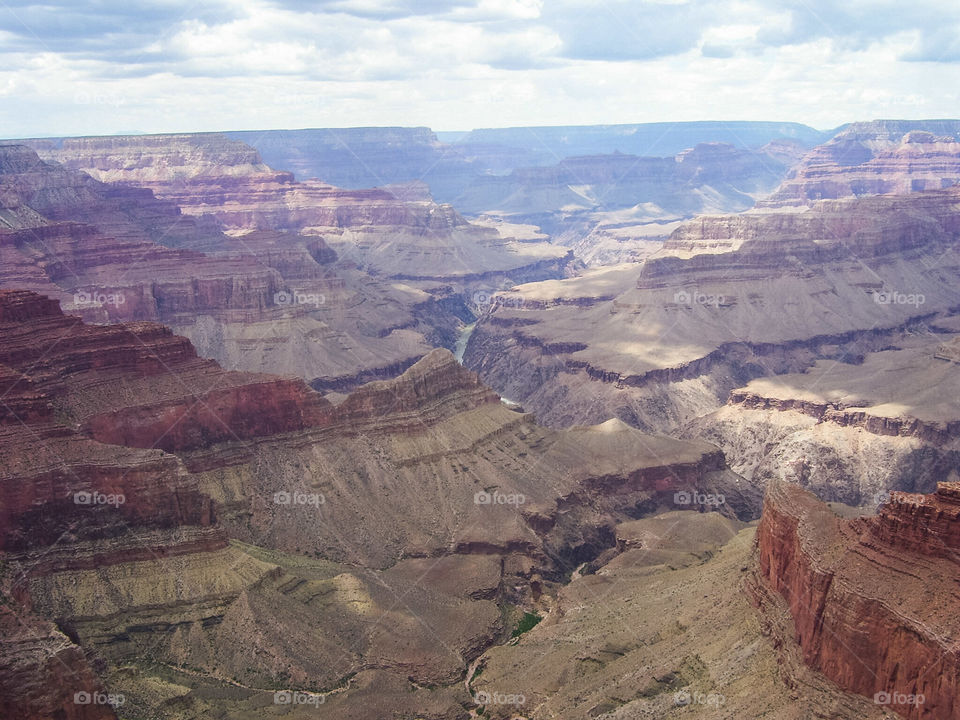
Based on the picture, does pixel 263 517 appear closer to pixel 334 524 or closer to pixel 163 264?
pixel 334 524

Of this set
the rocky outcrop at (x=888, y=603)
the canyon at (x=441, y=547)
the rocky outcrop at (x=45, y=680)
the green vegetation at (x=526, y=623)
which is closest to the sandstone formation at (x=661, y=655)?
the canyon at (x=441, y=547)

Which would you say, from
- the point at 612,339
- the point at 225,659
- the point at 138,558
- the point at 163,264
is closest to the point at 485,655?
the point at 225,659

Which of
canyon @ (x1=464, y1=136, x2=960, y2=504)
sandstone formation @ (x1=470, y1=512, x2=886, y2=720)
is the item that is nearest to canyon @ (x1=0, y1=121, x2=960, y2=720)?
sandstone formation @ (x1=470, y1=512, x2=886, y2=720)

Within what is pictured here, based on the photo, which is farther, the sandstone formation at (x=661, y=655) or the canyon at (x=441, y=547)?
the sandstone formation at (x=661, y=655)

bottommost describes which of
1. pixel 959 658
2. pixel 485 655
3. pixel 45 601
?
pixel 485 655

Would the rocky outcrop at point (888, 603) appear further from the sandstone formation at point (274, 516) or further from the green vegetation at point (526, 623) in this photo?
the green vegetation at point (526, 623)

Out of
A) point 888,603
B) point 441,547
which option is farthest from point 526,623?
point 888,603
